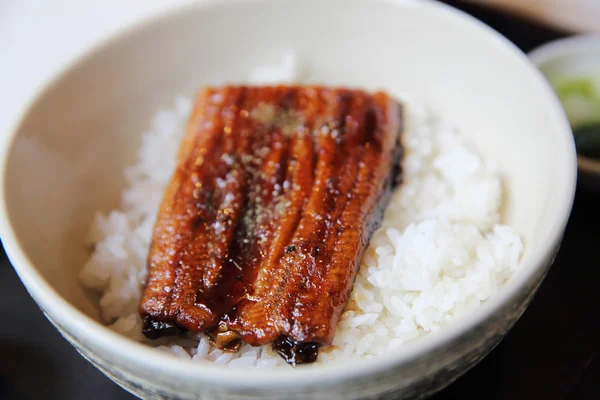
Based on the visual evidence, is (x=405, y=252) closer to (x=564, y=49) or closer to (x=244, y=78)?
(x=244, y=78)

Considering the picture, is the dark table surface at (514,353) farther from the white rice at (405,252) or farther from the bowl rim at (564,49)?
the bowl rim at (564,49)

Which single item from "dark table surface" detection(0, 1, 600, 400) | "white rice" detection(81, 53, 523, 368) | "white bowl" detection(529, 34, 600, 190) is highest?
"white bowl" detection(529, 34, 600, 190)

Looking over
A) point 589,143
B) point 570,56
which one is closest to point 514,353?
point 589,143

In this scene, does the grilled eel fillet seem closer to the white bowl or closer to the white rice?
the white rice

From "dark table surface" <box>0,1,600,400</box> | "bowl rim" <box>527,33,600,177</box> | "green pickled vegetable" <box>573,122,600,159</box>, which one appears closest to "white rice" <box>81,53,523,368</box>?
"dark table surface" <box>0,1,600,400</box>

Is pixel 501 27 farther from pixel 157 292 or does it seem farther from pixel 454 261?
pixel 157 292

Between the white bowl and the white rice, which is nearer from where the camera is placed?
the white rice
